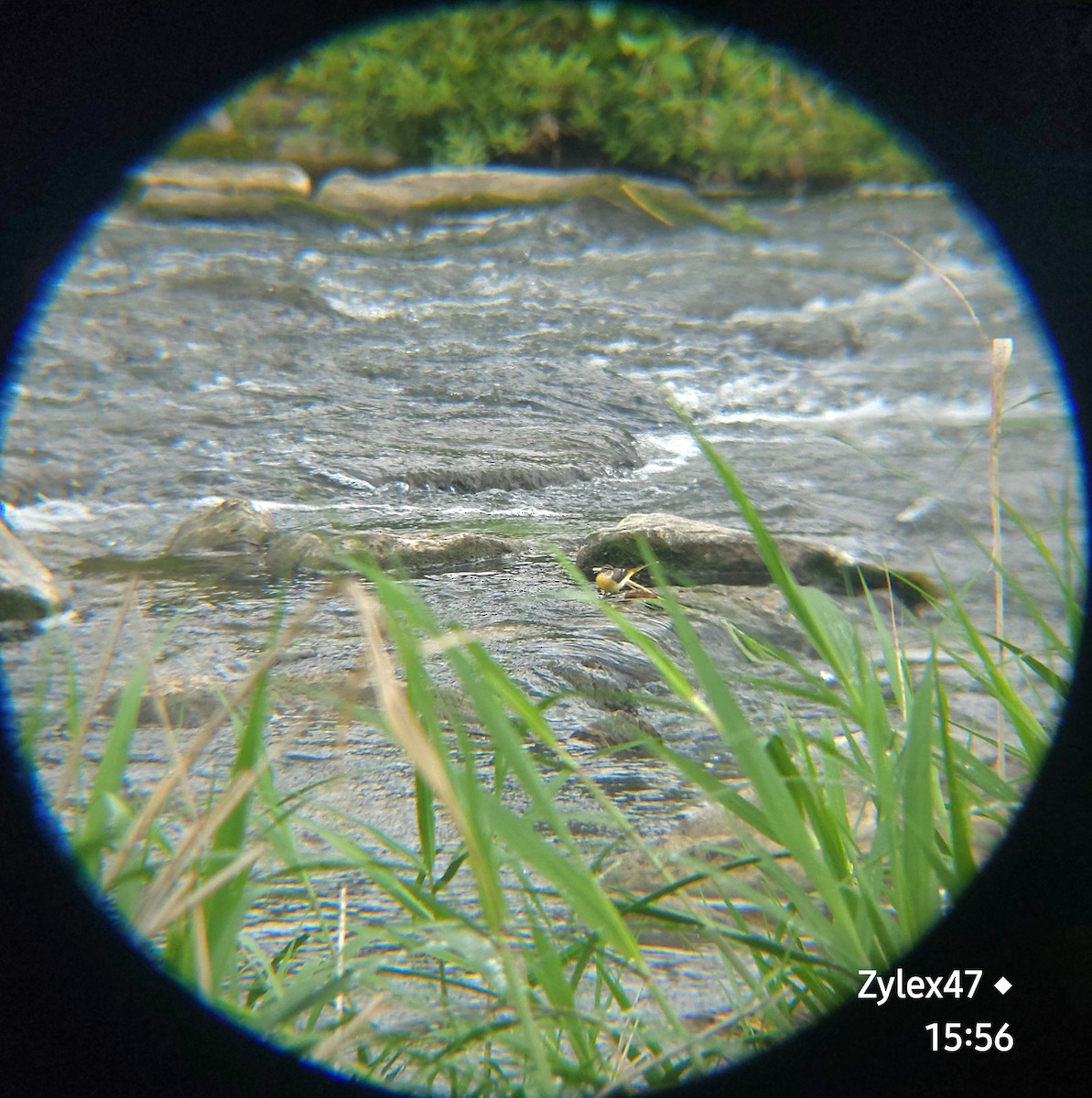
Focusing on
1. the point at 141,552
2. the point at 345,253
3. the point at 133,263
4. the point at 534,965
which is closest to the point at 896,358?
the point at 345,253

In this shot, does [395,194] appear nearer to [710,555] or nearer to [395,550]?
[395,550]

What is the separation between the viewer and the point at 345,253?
6.07 metres

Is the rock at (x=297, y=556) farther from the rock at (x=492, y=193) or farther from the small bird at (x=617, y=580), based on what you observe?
the rock at (x=492, y=193)

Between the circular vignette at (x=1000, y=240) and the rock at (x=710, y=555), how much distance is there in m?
1.30

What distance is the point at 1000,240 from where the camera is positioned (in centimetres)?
104

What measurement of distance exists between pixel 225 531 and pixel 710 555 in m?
1.25

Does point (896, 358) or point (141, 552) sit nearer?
point (141, 552)

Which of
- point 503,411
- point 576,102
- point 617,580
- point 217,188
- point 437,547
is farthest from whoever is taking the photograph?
point 576,102

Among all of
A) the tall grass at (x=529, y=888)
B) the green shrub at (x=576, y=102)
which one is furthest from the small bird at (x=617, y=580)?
the green shrub at (x=576, y=102)

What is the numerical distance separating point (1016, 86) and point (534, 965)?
3.24ft

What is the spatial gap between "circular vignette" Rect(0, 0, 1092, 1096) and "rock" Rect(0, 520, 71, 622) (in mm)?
1372

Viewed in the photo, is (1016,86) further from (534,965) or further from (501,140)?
(501,140)

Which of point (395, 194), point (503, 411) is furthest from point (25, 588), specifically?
point (395, 194)

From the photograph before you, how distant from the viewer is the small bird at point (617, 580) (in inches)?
83.7
